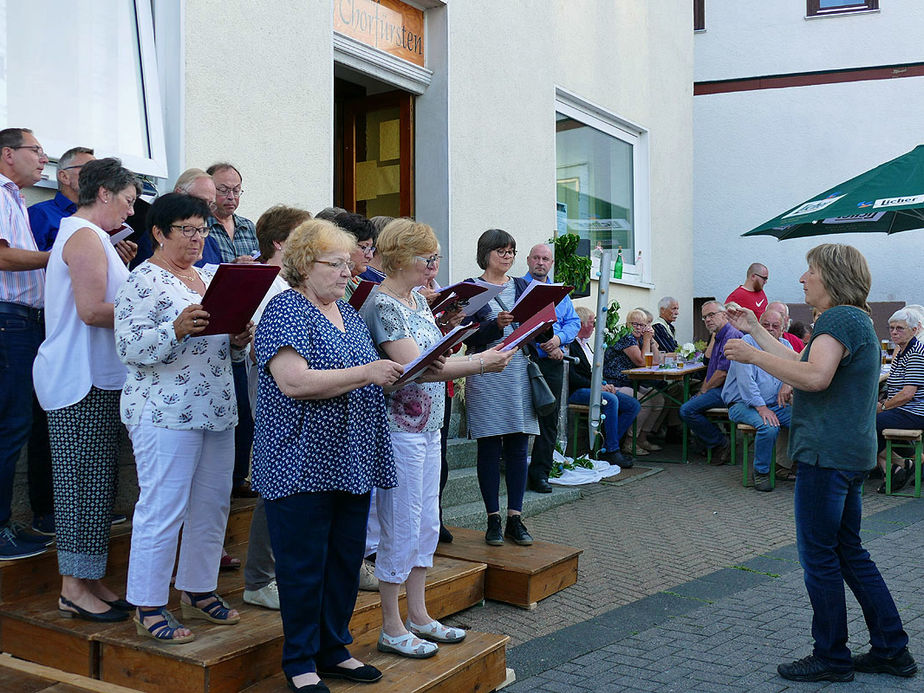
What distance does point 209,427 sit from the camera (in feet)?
11.7

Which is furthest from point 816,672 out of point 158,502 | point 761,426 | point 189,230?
point 761,426

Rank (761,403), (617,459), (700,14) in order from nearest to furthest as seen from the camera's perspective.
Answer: (761,403)
(617,459)
(700,14)

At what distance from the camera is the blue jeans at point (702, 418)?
9.57 m

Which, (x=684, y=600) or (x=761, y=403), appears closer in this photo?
(x=684, y=600)

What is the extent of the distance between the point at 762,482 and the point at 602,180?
462 centimetres

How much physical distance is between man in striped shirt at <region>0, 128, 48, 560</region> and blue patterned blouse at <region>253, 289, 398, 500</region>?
1.30 metres

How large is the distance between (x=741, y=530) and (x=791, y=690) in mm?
3189

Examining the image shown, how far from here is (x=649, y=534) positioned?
6770 millimetres

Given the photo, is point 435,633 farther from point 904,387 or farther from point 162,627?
point 904,387

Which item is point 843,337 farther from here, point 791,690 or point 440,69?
point 440,69

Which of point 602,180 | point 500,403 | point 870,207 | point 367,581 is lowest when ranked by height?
point 367,581

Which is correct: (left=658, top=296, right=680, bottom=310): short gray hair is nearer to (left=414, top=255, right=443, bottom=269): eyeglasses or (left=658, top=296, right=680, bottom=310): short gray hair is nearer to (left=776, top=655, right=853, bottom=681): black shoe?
(left=776, top=655, right=853, bottom=681): black shoe

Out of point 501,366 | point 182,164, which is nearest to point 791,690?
point 501,366

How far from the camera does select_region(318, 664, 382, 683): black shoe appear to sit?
136 inches
